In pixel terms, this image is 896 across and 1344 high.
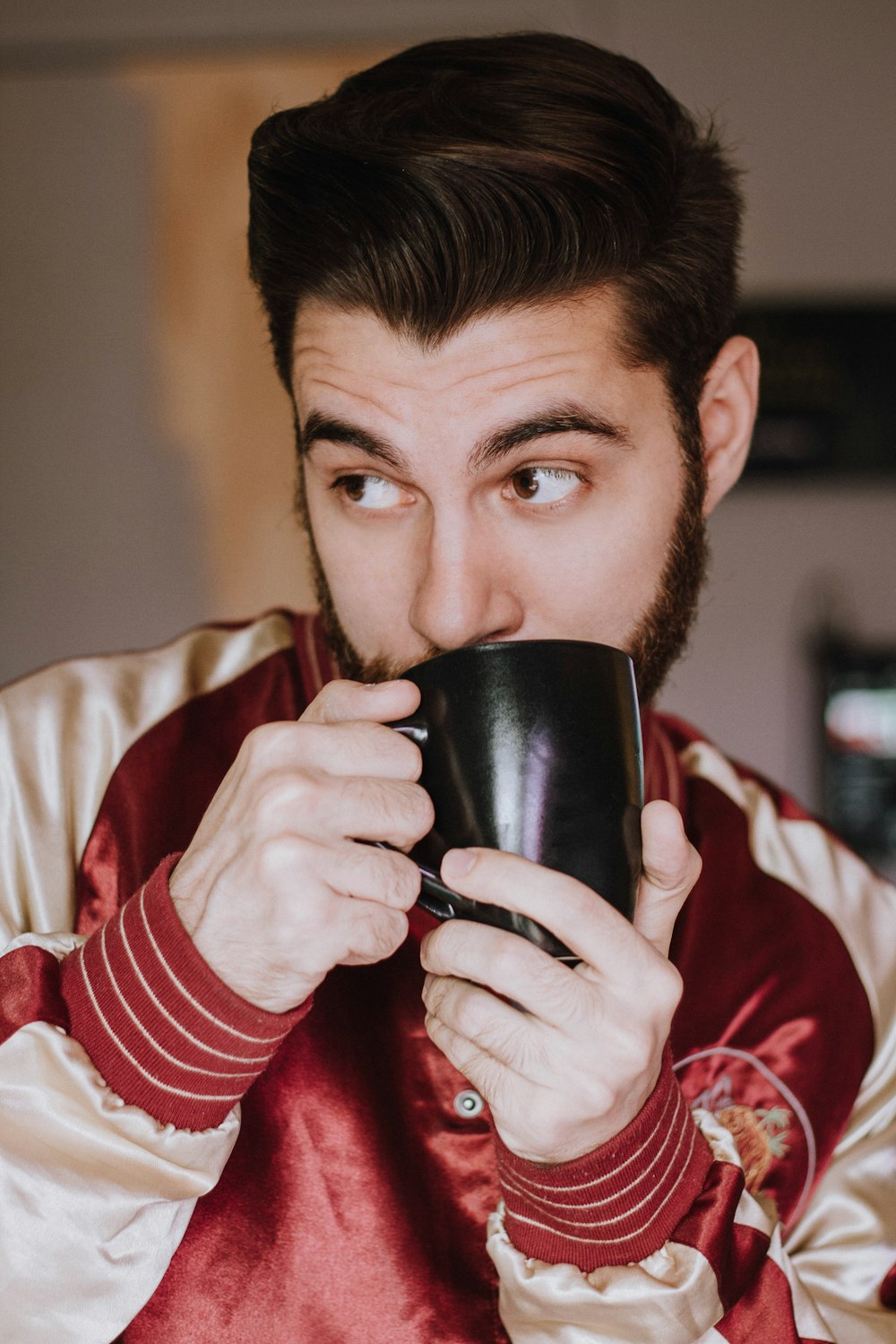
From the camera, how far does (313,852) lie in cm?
62

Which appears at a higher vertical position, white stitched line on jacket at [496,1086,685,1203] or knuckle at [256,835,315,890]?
knuckle at [256,835,315,890]

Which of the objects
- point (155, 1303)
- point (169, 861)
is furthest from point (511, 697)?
point (155, 1303)

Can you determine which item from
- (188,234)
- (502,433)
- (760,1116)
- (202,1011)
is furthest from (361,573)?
(188,234)

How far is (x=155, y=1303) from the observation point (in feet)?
2.62

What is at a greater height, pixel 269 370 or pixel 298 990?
pixel 269 370

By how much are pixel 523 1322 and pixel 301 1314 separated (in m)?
0.16

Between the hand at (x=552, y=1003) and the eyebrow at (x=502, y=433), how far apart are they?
34 cm

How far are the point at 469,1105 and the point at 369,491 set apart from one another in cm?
47

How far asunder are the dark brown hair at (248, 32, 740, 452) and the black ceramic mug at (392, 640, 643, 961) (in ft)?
1.10

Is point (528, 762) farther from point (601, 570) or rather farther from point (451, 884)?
point (601, 570)

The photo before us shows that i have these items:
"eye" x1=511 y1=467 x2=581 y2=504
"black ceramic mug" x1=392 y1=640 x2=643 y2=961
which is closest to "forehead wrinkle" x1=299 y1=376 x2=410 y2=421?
"eye" x1=511 y1=467 x2=581 y2=504

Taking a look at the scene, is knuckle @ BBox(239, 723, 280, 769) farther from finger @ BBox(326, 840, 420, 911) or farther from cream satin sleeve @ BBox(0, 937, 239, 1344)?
cream satin sleeve @ BBox(0, 937, 239, 1344)

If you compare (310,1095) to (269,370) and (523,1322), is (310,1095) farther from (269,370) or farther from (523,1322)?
(269,370)

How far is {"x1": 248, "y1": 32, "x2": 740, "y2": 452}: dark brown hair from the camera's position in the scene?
88 centimetres
